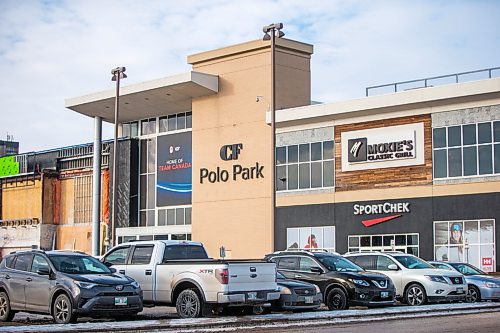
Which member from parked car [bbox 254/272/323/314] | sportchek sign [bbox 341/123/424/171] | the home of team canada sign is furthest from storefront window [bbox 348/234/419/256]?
parked car [bbox 254/272/323/314]

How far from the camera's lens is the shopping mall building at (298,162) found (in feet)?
142

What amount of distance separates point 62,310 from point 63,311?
35mm

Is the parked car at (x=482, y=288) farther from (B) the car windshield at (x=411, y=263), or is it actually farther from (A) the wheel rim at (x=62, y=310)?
(A) the wheel rim at (x=62, y=310)

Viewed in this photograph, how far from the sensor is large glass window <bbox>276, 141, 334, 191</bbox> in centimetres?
4938

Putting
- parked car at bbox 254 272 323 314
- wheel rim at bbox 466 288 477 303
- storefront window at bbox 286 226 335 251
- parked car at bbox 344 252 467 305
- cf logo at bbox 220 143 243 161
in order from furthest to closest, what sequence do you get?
1. cf logo at bbox 220 143 243 161
2. storefront window at bbox 286 226 335 251
3. wheel rim at bbox 466 288 477 303
4. parked car at bbox 344 252 467 305
5. parked car at bbox 254 272 323 314

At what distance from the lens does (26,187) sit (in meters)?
71.1

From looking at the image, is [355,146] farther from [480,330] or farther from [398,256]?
[480,330]

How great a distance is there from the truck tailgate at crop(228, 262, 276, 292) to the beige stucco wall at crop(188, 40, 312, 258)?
31.4 meters

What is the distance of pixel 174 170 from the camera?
59.9 metres

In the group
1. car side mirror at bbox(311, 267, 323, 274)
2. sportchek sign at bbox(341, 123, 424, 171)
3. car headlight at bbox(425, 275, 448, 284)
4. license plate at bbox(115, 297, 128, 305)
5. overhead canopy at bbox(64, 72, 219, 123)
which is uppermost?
overhead canopy at bbox(64, 72, 219, 123)

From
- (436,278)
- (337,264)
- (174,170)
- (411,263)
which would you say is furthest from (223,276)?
(174,170)

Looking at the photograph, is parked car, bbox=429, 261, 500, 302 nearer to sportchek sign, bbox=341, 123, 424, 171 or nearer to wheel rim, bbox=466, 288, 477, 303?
wheel rim, bbox=466, 288, 477, 303

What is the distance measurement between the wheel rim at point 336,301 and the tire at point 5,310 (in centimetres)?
860

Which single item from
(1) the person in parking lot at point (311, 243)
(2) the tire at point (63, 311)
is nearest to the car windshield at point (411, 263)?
(2) the tire at point (63, 311)
